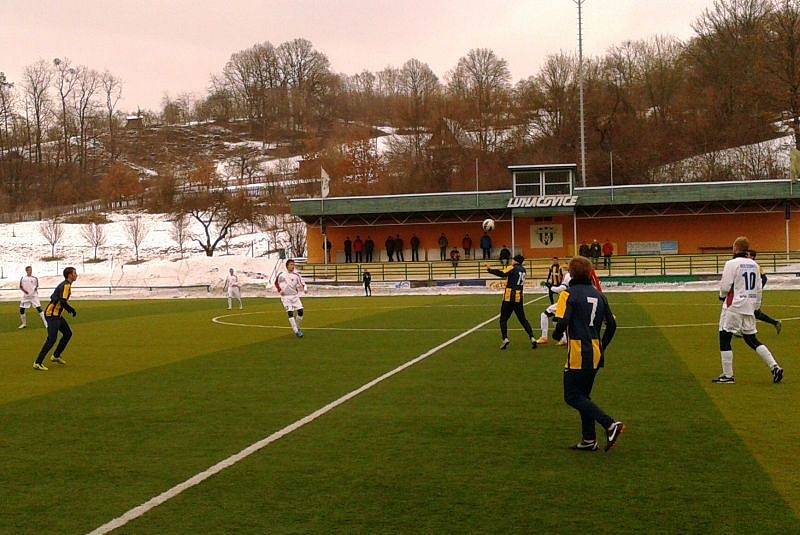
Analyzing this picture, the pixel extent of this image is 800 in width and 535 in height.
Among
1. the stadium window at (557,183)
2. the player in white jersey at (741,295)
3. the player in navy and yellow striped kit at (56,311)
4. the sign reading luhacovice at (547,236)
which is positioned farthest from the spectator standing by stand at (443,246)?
the player in white jersey at (741,295)

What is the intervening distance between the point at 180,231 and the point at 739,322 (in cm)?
7642

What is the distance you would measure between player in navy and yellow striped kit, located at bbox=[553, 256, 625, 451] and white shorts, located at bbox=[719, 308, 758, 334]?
4.83m

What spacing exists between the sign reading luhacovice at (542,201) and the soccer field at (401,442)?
41.7 metres

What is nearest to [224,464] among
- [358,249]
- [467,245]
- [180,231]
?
[467,245]

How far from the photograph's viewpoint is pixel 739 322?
42.8 ft

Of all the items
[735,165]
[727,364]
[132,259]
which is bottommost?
[727,364]

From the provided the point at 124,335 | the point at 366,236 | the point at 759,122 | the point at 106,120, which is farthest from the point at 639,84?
the point at 124,335

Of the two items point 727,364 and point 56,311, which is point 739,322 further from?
point 56,311

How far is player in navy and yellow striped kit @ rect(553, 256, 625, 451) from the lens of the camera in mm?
8898

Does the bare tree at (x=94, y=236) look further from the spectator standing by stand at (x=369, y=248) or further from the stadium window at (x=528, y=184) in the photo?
the stadium window at (x=528, y=184)

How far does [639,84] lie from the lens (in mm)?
101312

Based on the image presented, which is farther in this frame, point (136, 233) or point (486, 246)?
point (136, 233)

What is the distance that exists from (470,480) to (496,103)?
100683mm

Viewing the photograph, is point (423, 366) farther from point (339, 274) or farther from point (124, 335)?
point (339, 274)
